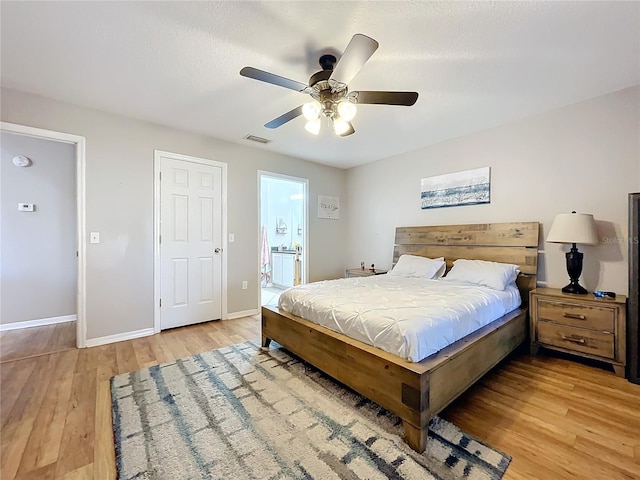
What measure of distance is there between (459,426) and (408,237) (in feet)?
8.74

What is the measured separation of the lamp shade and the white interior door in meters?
3.71

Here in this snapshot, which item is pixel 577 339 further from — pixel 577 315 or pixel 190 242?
pixel 190 242

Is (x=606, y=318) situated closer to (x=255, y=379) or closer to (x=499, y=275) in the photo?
(x=499, y=275)

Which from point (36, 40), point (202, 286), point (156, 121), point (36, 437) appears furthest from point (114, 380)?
point (156, 121)

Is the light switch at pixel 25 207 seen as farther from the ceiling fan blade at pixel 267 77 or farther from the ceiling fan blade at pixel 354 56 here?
the ceiling fan blade at pixel 354 56

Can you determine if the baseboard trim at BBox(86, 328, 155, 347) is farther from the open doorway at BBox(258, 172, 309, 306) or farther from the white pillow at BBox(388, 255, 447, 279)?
the white pillow at BBox(388, 255, 447, 279)

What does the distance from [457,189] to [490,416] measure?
104 inches

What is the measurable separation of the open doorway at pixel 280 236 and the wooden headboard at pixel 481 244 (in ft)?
8.21

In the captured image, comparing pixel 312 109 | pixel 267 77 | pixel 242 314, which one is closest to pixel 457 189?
pixel 312 109

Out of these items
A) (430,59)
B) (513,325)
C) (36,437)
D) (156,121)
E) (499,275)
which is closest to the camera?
(36,437)

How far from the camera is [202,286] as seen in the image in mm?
3555

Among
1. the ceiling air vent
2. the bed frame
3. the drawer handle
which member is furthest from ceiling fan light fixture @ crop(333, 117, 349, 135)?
the drawer handle

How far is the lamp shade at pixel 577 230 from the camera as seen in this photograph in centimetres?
237

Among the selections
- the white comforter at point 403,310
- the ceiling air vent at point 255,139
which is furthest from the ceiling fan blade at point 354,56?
the ceiling air vent at point 255,139
